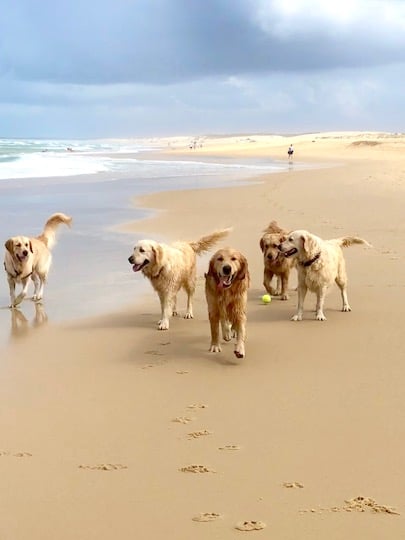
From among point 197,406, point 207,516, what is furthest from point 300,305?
point 207,516

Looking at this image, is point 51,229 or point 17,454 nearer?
point 17,454

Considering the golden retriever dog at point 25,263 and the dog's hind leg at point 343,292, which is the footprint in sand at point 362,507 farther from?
the golden retriever dog at point 25,263

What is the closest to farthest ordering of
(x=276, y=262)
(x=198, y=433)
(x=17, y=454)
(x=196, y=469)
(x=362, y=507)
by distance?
(x=362, y=507) < (x=196, y=469) < (x=17, y=454) < (x=198, y=433) < (x=276, y=262)

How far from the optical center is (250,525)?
311cm

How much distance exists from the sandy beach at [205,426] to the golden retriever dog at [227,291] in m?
0.26

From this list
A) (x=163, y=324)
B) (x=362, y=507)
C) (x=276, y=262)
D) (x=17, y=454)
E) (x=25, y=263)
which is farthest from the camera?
(x=276, y=262)

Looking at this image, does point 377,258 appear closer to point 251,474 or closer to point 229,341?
point 229,341

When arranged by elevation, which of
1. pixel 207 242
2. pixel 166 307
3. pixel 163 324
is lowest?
pixel 163 324

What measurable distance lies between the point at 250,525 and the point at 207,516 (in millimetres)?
209

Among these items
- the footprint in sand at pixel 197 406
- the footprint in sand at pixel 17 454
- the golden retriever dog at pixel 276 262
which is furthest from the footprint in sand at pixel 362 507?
the golden retriever dog at pixel 276 262

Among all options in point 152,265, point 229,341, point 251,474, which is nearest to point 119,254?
point 152,265

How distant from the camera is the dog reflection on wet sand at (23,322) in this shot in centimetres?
668

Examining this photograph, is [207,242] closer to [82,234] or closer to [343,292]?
[343,292]

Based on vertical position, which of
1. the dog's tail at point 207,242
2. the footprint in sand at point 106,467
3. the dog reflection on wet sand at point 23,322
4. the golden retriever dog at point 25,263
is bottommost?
the footprint in sand at point 106,467
